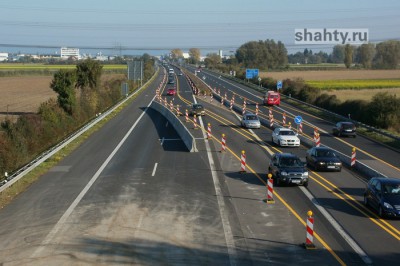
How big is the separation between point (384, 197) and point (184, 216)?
7265 mm

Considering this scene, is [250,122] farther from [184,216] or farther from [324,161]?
[184,216]

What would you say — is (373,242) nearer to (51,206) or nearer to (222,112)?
(51,206)

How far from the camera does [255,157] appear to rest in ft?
108

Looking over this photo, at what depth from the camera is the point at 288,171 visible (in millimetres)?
24594

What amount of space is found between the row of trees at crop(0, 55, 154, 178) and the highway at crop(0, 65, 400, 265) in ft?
9.08

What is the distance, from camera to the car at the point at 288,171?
2439 centimetres

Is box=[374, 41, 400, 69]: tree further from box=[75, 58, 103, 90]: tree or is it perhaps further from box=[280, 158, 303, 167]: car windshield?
box=[280, 158, 303, 167]: car windshield

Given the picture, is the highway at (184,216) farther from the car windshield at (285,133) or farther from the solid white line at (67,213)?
the car windshield at (285,133)

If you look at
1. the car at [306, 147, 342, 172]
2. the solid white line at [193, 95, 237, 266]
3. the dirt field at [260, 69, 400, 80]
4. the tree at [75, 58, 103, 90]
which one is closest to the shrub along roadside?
the solid white line at [193, 95, 237, 266]

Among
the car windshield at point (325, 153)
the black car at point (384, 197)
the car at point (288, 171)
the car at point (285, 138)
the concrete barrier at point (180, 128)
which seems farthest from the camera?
the car at point (285, 138)

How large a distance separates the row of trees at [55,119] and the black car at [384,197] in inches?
709

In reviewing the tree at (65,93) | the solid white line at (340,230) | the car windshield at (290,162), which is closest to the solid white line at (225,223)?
the car windshield at (290,162)

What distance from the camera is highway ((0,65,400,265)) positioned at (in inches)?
609

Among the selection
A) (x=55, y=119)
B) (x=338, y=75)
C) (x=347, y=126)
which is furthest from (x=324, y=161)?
(x=338, y=75)
